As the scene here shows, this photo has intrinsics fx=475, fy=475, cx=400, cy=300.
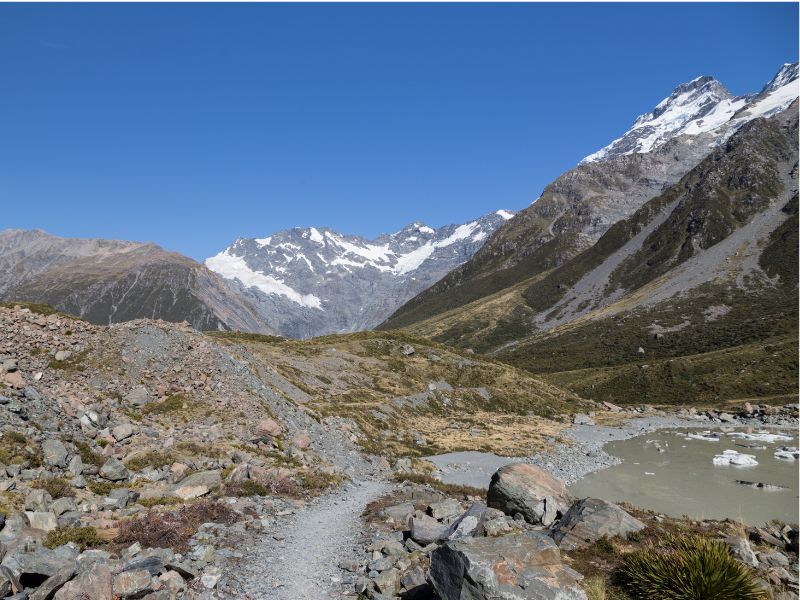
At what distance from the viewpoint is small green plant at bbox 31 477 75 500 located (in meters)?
19.3

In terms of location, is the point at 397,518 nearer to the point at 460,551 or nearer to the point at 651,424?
→ the point at 460,551

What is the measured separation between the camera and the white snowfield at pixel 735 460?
54938 mm

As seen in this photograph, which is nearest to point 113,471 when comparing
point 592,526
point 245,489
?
point 245,489

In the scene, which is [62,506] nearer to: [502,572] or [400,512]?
[400,512]

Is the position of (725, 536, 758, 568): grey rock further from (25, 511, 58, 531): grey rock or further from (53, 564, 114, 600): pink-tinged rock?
(25, 511, 58, 531): grey rock

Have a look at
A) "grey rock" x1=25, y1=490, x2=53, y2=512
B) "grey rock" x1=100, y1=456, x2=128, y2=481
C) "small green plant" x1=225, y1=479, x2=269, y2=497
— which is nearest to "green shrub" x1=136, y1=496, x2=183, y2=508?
"small green plant" x1=225, y1=479, x2=269, y2=497

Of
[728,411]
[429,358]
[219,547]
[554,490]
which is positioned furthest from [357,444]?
[728,411]

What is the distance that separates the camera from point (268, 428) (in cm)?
3681

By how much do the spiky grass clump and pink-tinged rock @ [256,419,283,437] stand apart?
2865 cm

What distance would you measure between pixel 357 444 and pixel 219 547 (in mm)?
28599

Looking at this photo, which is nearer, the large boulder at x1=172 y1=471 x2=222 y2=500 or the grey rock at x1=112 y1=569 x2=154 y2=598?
the grey rock at x1=112 y1=569 x2=154 y2=598

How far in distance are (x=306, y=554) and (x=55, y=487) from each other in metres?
11.0

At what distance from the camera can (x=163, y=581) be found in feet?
44.0

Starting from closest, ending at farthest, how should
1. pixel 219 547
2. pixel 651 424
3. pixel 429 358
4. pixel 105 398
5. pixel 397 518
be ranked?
pixel 219 547 → pixel 397 518 → pixel 105 398 → pixel 651 424 → pixel 429 358
